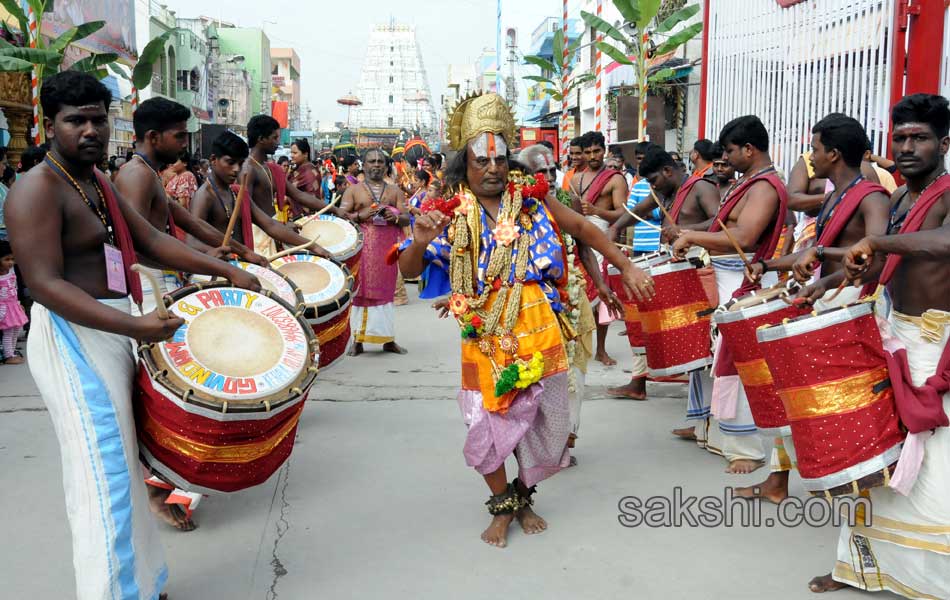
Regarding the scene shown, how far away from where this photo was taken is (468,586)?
352 cm

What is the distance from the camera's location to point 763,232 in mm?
4742

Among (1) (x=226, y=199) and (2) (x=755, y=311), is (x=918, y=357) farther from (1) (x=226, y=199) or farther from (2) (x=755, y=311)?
(1) (x=226, y=199)

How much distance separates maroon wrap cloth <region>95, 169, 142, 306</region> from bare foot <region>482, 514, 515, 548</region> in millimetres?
1861

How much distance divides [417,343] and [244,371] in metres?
5.79

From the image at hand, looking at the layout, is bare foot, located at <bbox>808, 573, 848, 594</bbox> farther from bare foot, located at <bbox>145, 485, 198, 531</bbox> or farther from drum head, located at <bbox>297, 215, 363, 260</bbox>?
drum head, located at <bbox>297, 215, 363, 260</bbox>

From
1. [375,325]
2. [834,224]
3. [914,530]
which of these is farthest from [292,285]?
[375,325]

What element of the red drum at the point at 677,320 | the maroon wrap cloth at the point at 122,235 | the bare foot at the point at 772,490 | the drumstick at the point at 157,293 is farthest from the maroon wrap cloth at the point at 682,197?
the drumstick at the point at 157,293

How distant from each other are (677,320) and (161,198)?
284 centimetres

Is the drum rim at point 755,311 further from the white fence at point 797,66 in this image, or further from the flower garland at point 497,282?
the white fence at point 797,66

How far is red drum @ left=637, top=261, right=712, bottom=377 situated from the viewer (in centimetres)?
485

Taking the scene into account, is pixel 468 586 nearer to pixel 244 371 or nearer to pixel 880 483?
pixel 244 371

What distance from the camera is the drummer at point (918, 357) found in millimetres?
3051

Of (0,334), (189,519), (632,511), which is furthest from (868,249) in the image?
(0,334)

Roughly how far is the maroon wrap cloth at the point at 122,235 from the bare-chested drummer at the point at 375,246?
15.1 feet
